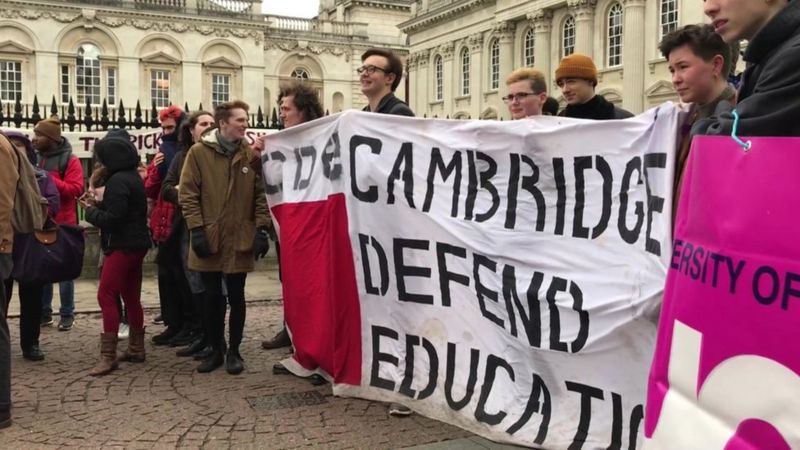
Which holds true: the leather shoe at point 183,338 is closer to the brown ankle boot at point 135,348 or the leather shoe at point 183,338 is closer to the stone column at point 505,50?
the brown ankle boot at point 135,348

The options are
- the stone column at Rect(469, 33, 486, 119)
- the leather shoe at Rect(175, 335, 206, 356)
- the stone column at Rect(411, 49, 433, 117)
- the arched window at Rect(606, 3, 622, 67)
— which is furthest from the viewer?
the stone column at Rect(411, 49, 433, 117)

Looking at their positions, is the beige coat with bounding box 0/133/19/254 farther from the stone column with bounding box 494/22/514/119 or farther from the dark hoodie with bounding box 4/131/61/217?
the stone column with bounding box 494/22/514/119

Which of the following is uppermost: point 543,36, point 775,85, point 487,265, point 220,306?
point 543,36

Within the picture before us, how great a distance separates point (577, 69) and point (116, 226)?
3596 mm

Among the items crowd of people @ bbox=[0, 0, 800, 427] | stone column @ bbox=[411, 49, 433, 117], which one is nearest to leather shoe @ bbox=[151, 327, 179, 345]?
crowd of people @ bbox=[0, 0, 800, 427]

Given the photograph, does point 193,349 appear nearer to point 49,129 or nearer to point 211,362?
point 211,362

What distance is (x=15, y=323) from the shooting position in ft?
24.3

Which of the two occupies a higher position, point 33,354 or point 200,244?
point 200,244

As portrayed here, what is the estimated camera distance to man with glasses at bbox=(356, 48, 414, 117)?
5.09 metres

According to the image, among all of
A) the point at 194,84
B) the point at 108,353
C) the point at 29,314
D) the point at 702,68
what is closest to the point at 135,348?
the point at 108,353

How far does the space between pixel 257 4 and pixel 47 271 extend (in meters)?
49.5

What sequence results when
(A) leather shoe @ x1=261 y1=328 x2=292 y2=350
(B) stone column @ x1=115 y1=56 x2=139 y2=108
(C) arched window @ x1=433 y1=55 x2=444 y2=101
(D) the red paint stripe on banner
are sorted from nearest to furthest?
(D) the red paint stripe on banner → (A) leather shoe @ x1=261 y1=328 x2=292 y2=350 → (B) stone column @ x1=115 y1=56 x2=139 y2=108 → (C) arched window @ x1=433 y1=55 x2=444 y2=101

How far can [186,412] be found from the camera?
15.0 ft

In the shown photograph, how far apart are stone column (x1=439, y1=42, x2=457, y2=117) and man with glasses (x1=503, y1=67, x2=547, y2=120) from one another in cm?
4777
